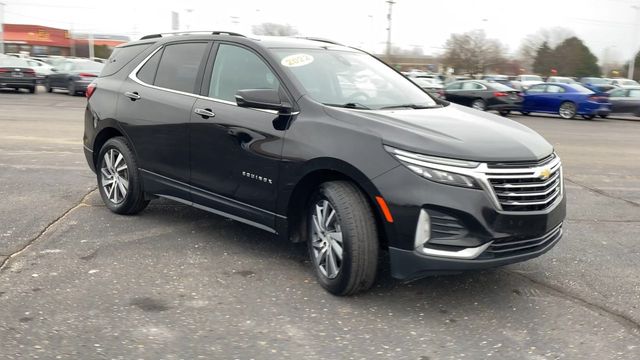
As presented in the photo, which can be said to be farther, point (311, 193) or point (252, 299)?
point (311, 193)

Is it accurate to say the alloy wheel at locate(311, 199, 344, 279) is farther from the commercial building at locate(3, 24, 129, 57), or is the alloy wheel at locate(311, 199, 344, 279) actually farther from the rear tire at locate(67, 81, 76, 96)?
the commercial building at locate(3, 24, 129, 57)

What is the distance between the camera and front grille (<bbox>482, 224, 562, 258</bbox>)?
354 cm

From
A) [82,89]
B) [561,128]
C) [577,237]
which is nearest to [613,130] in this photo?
[561,128]

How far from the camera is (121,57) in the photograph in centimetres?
596

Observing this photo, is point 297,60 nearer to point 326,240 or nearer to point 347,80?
Answer: point 347,80

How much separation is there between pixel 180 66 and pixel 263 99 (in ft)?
4.70

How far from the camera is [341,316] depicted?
3689mm

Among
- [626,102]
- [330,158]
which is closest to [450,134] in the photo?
[330,158]

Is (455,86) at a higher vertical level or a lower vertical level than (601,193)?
higher

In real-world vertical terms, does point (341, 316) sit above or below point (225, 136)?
below

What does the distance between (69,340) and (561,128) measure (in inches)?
647

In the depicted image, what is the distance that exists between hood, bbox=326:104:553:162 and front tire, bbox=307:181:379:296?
1.43ft

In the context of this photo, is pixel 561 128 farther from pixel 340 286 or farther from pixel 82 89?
pixel 82 89

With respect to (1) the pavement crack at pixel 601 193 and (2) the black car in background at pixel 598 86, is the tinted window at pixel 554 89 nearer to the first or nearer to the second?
(2) the black car in background at pixel 598 86
